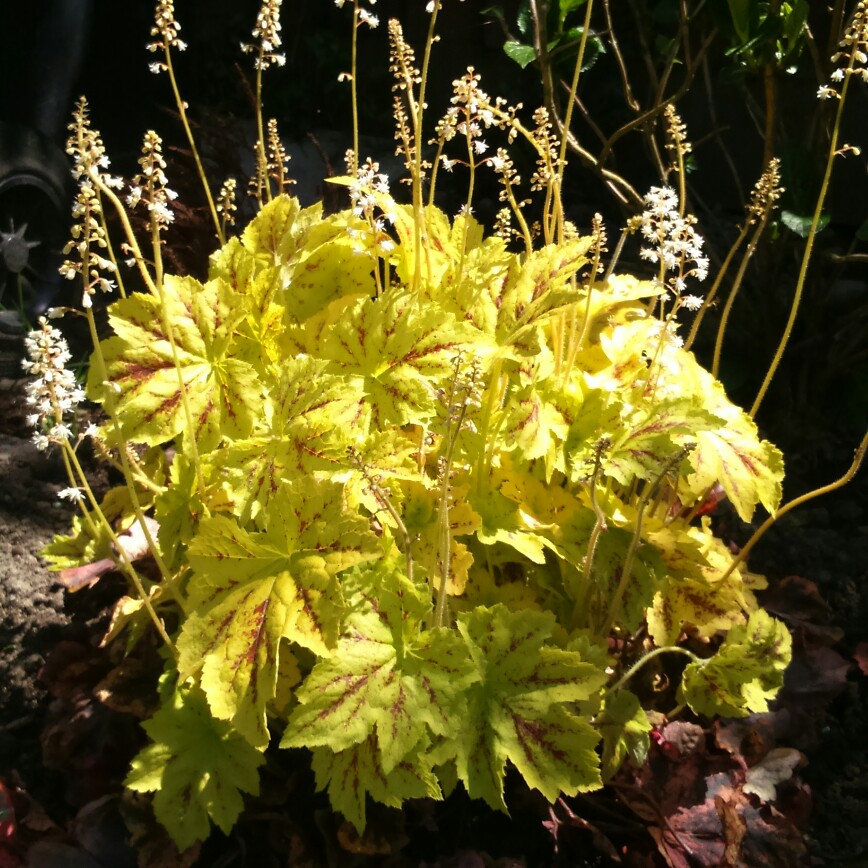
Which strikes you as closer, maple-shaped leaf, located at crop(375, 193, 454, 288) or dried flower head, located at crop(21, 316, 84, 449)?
dried flower head, located at crop(21, 316, 84, 449)

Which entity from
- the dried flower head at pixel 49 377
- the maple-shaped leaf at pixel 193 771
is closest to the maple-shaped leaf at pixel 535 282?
the dried flower head at pixel 49 377

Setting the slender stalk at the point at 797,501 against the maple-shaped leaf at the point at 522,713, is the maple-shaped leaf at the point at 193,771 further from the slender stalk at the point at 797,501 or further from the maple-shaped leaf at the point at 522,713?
the slender stalk at the point at 797,501

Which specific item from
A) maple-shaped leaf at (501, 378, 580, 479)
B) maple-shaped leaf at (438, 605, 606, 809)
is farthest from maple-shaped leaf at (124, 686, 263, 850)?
maple-shaped leaf at (501, 378, 580, 479)

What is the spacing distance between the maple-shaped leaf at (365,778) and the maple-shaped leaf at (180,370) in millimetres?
501

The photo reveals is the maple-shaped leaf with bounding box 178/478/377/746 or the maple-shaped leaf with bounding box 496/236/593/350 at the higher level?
the maple-shaped leaf with bounding box 496/236/593/350

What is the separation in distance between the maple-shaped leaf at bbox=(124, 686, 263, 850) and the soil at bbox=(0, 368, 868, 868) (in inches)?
4.9

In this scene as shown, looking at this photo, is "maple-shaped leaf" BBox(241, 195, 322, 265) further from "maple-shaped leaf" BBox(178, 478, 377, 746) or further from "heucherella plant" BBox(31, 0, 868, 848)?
"maple-shaped leaf" BBox(178, 478, 377, 746)

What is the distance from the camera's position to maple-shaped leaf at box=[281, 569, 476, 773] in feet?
4.15

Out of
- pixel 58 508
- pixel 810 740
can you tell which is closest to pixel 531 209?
pixel 58 508

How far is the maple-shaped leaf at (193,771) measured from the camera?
1435 millimetres

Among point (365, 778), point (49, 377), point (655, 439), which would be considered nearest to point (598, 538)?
point (655, 439)

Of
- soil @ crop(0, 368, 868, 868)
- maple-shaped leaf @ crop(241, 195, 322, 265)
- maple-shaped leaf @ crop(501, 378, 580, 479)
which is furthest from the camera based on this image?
maple-shaped leaf @ crop(241, 195, 322, 265)

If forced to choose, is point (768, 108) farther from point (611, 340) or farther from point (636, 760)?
point (636, 760)

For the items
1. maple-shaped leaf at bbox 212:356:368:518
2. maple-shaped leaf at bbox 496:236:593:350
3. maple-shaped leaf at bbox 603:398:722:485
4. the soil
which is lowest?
the soil
